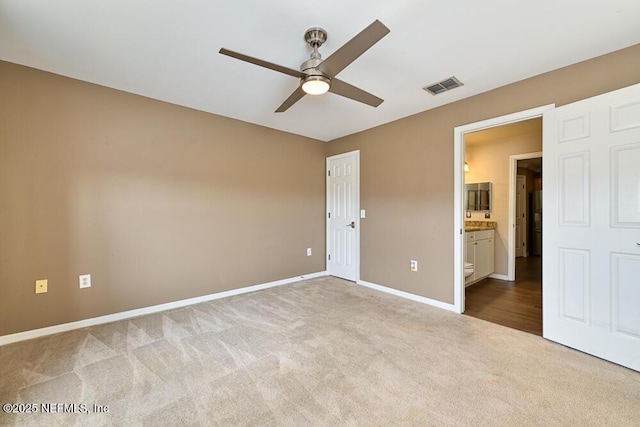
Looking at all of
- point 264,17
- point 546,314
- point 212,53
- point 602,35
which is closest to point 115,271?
point 212,53

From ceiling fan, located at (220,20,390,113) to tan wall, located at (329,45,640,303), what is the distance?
4.68 feet

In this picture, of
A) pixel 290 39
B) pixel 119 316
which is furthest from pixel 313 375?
pixel 290 39

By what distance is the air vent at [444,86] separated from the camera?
8.27 ft

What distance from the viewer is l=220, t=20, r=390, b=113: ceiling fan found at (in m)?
1.48

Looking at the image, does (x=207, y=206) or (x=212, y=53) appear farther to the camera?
(x=207, y=206)

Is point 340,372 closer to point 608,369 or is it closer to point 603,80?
point 608,369

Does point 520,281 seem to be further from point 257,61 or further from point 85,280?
point 85,280

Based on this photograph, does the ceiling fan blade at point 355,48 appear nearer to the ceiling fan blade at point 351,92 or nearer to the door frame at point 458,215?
the ceiling fan blade at point 351,92

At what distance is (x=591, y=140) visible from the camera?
2.05 meters

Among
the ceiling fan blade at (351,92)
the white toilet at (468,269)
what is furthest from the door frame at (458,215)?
the ceiling fan blade at (351,92)

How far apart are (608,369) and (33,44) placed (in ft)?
15.8

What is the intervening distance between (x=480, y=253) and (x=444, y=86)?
277 cm

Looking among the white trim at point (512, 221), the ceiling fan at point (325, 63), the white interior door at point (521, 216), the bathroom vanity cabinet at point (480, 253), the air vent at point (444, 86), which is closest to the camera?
the ceiling fan at point (325, 63)

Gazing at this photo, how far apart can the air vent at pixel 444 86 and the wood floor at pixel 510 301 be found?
237 cm
